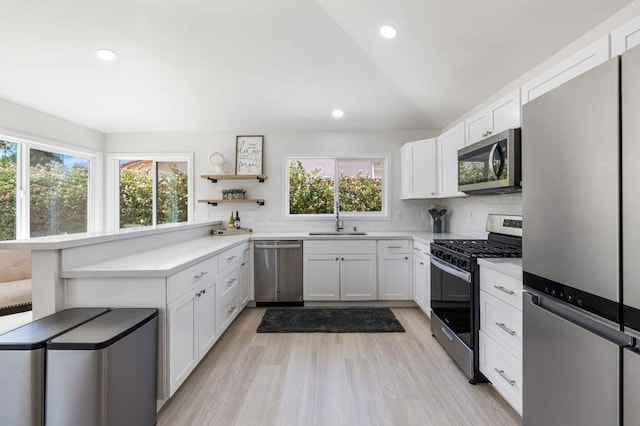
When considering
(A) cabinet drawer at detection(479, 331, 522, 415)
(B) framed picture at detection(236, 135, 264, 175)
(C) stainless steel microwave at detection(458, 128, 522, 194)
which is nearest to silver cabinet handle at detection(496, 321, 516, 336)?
(A) cabinet drawer at detection(479, 331, 522, 415)

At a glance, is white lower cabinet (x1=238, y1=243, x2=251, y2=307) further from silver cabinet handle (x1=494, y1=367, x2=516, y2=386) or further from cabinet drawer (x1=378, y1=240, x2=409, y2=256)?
silver cabinet handle (x1=494, y1=367, x2=516, y2=386)

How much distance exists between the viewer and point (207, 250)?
2.49 m

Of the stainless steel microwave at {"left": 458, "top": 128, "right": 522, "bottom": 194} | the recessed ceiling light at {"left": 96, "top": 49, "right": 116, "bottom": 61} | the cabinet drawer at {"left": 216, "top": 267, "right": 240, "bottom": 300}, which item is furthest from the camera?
the recessed ceiling light at {"left": 96, "top": 49, "right": 116, "bottom": 61}

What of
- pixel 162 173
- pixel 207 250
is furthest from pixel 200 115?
pixel 207 250

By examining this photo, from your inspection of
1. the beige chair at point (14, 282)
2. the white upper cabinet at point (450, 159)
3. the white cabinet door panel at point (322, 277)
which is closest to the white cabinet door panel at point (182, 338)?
the white cabinet door panel at point (322, 277)

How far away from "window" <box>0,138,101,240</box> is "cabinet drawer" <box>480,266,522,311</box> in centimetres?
457

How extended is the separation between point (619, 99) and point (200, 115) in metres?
4.05

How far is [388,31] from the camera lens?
8.23ft

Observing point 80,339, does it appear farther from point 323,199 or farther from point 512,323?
point 323,199

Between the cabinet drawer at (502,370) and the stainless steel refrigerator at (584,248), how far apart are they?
356 mm

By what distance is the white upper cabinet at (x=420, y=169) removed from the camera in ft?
12.0

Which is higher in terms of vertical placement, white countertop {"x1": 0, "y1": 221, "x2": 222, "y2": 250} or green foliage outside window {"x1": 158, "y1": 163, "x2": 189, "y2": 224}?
green foliage outside window {"x1": 158, "y1": 163, "x2": 189, "y2": 224}

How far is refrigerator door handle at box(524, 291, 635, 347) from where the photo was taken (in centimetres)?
92

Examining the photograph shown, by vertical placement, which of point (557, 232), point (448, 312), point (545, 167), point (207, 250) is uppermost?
point (545, 167)
